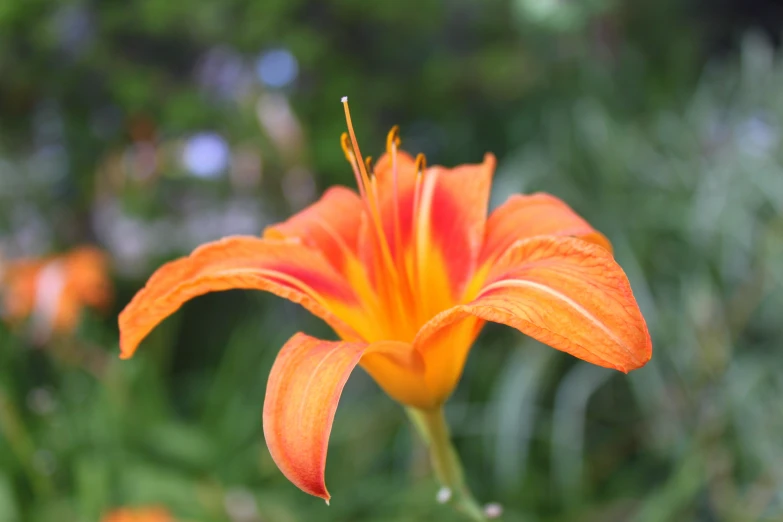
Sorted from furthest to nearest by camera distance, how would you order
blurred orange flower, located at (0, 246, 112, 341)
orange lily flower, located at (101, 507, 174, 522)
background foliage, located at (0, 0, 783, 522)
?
blurred orange flower, located at (0, 246, 112, 341)
background foliage, located at (0, 0, 783, 522)
orange lily flower, located at (101, 507, 174, 522)

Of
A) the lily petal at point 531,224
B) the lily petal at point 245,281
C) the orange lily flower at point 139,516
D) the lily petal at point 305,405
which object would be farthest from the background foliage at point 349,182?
the lily petal at point 531,224

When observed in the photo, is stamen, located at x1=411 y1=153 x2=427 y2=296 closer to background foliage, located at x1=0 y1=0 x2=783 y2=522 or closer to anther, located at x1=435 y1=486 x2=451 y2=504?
anther, located at x1=435 y1=486 x2=451 y2=504

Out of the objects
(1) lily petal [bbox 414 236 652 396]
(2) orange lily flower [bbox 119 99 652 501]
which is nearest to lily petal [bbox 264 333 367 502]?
(2) orange lily flower [bbox 119 99 652 501]

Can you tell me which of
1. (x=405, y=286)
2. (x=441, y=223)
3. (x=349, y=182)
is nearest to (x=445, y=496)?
(x=405, y=286)

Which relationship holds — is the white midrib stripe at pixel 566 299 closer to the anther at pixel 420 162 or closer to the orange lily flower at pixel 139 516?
the anther at pixel 420 162

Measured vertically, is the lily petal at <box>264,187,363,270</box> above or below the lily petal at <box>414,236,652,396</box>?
above

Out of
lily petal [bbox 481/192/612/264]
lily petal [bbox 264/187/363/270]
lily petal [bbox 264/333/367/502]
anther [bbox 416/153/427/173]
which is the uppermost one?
anther [bbox 416/153/427/173]

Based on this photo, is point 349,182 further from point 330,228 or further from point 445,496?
point 445,496
